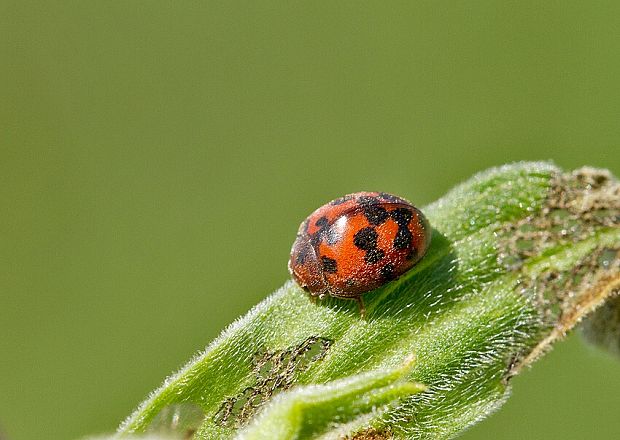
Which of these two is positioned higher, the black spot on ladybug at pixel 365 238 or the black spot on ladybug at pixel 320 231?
the black spot on ladybug at pixel 320 231

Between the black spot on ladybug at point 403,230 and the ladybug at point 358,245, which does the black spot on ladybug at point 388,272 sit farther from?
the black spot on ladybug at point 403,230

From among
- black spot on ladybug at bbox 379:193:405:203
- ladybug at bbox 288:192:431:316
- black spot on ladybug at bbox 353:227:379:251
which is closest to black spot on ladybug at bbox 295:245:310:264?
ladybug at bbox 288:192:431:316

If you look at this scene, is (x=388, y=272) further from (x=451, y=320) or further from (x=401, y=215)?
(x=451, y=320)

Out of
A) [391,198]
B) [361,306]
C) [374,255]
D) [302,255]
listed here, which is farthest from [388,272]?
[302,255]

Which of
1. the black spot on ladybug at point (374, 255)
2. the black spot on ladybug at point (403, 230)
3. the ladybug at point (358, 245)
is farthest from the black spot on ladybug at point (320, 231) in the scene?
the black spot on ladybug at point (403, 230)

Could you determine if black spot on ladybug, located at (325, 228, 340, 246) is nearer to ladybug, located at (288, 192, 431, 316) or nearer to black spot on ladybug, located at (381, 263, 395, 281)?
ladybug, located at (288, 192, 431, 316)

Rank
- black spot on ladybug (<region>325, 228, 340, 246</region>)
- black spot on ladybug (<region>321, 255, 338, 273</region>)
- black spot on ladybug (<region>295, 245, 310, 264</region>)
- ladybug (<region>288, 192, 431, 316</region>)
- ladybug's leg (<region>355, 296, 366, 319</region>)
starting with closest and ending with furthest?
ladybug's leg (<region>355, 296, 366, 319</region>) < ladybug (<region>288, 192, 431, 316</region>) < black spot on ladybug (<region>321, 255, 338, 273</region>) < black spot on ladybug (<region>325, 228, 340, 246</region>) < black spot on ladybug (<region>295, 245, 310, 264</region>)

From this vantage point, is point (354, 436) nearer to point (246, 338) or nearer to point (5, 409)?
point (246, 338)

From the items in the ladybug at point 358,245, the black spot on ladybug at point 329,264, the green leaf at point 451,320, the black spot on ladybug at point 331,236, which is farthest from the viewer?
the black spot on ladybug at point 331,236
